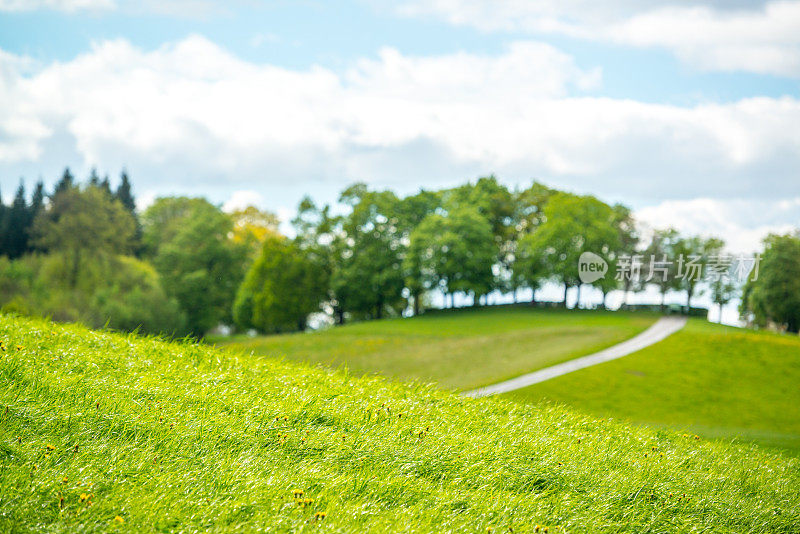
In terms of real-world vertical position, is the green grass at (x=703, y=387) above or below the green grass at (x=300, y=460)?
below

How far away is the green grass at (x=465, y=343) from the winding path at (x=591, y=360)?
0.50 metres

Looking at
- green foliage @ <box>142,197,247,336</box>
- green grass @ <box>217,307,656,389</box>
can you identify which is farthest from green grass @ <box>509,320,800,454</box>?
green foliage @ <box>142,197,247,336</box>

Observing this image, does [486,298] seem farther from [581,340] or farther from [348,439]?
[348,439]

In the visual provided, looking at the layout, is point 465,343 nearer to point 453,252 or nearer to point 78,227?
point 453,252

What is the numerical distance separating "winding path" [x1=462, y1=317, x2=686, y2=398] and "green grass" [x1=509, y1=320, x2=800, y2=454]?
2.08 feet

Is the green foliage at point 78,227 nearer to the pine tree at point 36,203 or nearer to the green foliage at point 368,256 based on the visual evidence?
the pine tree at point 36,203

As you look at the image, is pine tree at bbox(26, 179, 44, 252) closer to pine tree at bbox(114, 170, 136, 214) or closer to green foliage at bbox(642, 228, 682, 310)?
pine tree at bbox(114, 170, 136, 214)

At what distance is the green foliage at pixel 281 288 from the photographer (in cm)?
5481

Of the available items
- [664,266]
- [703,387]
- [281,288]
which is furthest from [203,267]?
[703,387]

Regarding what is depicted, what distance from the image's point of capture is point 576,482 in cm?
679

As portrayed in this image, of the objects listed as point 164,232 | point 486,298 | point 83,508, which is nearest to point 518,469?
point 83,508

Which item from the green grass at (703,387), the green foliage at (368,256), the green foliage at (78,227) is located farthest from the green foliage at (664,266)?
the green foliage at (78,227)

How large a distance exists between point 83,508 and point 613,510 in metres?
4.63

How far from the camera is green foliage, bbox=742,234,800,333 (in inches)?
1612
